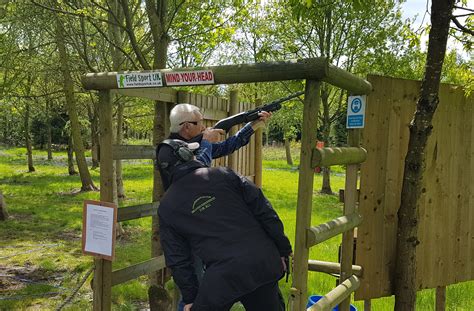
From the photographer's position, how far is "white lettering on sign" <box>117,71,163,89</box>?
3.70m

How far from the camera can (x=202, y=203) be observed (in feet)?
8.76

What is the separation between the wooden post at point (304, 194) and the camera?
2.97 meters

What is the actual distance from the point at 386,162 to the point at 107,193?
2.58 metres

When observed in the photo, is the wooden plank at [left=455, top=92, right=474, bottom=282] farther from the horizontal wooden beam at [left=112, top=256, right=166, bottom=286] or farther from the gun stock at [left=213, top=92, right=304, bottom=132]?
the horizontal wooden beam at [left=112, top=256, right=166, bottom=286]

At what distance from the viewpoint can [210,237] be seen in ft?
8.65

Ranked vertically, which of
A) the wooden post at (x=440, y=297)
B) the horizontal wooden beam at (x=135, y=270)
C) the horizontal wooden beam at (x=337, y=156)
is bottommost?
the wooden post at (x=440, y=297)

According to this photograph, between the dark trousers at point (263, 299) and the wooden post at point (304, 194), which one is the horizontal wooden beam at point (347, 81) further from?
the dark trousers at point (263, 299)

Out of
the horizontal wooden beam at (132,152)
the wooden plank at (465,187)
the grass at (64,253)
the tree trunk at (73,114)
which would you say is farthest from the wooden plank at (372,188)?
the tree trunk at (73,114)

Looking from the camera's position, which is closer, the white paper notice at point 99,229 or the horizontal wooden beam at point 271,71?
the horizontal wooden beam at point 271,71

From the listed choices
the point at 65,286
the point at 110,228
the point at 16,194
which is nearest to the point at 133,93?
the point at 110,228

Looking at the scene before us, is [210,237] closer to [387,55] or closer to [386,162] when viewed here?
[386,162]

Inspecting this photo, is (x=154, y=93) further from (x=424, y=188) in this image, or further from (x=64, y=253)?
(x=64, y=253)

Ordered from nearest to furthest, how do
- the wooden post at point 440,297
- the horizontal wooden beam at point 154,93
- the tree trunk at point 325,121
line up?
the horizontal wooden beam at point 154,93, the wooden post at point 440,297, the tree trunk at point 325,121

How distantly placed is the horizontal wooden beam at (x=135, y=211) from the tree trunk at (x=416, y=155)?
7.78 feet
